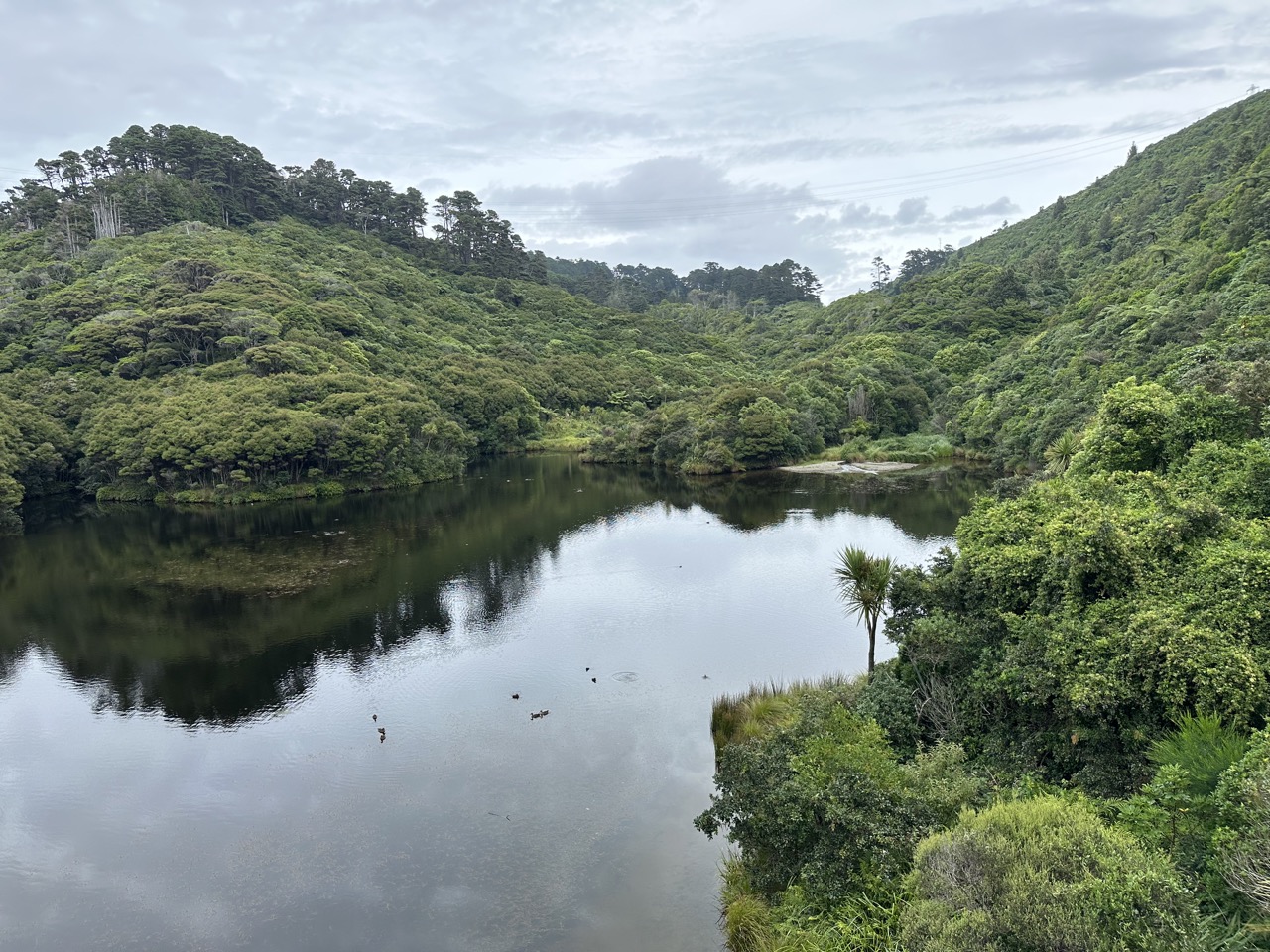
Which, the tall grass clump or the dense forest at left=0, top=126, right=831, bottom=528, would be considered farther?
the dense forest at left=0, top=126, right=831, bottom=528

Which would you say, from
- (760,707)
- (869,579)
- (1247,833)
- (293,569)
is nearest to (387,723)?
(760,707)

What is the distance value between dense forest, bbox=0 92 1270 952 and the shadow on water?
26.7 feet

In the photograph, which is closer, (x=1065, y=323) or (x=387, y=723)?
(x=387, y=723)

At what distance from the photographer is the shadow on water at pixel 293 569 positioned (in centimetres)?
2858

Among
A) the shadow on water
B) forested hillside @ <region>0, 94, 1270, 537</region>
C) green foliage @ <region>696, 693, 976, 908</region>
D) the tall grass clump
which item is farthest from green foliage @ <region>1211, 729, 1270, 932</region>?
the shadow on water

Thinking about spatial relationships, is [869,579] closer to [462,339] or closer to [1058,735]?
[1058,735]

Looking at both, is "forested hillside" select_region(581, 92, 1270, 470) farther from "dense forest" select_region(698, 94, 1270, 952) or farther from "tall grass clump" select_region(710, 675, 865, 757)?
"tall grass clump" select_region(710, 675, 865, 757)

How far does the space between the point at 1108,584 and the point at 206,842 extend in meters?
21.1

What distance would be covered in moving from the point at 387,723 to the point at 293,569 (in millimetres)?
19780

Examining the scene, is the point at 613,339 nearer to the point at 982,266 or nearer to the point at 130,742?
the point at 982,266

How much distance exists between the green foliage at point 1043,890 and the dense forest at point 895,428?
0.14 ft

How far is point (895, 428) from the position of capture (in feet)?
288

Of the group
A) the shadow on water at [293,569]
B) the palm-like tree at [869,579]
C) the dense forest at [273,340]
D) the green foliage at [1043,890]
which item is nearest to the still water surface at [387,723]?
the shadow on water at [293,569]

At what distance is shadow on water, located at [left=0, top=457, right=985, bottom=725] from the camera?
2858cm
